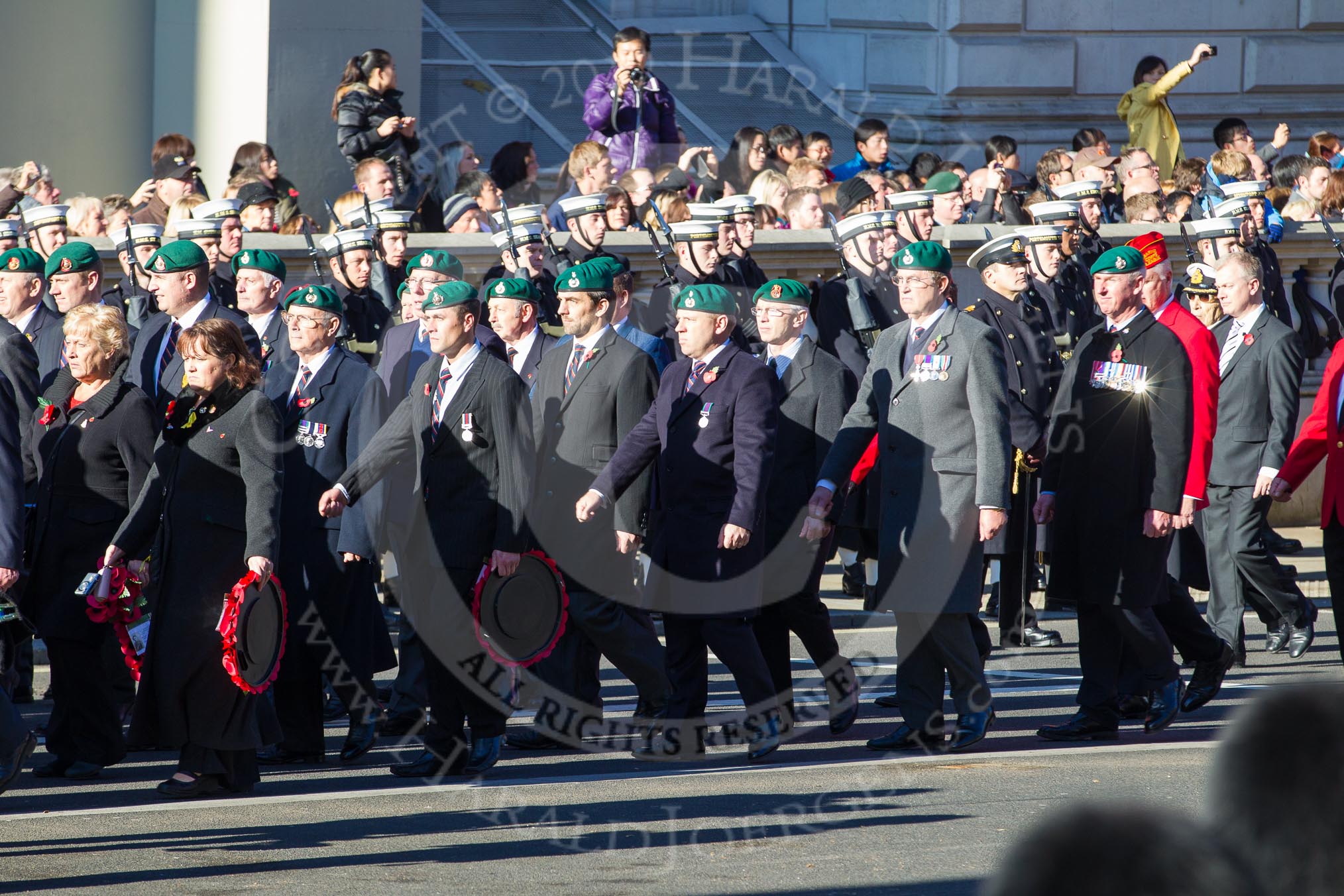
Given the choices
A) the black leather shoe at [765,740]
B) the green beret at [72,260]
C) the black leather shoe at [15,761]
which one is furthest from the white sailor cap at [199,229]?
the black leather shoe at [15,761]

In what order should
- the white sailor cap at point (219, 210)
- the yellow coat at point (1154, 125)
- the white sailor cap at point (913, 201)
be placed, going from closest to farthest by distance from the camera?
the white sailor cap at point (219, 210) < the white sailor cap at point (913, 201) < the yellow coat at point (1154, 125)

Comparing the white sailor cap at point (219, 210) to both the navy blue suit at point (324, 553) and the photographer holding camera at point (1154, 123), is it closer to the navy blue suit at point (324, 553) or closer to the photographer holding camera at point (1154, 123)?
the navy blue suit at point (324, 553)

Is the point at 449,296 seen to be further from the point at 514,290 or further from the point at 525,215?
the point at 525,215

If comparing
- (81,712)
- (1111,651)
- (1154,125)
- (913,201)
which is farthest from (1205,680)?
(1154,125)

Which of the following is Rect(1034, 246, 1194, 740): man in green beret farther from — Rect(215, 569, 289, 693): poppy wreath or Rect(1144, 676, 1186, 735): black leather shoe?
Rect(215, 569, 289, 693): poppy wreath

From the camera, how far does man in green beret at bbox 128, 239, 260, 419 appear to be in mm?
8047

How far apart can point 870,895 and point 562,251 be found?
6.14 metres

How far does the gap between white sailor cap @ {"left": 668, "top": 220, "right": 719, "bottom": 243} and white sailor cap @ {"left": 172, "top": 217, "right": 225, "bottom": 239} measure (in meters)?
2.41

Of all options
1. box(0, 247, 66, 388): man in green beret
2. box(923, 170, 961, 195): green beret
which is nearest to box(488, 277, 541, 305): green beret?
box(0, 247, 66, 388): man in green beret

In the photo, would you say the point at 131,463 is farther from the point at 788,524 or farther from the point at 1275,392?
the point at 1275,392

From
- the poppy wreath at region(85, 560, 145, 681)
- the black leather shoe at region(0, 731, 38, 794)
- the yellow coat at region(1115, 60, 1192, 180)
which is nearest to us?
the black leather shoe at region(0, 731, 38, 794)

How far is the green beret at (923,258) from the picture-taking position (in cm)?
749

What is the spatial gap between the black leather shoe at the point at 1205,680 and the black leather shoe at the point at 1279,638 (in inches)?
68.1

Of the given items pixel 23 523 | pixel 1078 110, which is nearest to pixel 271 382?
pixel 23 523
